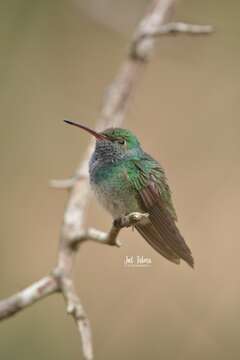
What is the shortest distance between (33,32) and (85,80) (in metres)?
0.76

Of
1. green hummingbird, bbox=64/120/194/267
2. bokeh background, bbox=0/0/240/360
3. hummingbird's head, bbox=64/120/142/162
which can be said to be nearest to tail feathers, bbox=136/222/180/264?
green hummingbird, bbox=64/120/194/267

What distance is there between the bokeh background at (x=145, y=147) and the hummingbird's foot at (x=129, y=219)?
64 centimetres

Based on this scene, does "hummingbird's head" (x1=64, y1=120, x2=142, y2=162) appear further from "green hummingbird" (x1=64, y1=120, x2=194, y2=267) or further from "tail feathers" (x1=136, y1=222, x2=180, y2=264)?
"tail feathers" (x1=136, y1=222, x2=180, y2=264)

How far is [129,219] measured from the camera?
2.59m

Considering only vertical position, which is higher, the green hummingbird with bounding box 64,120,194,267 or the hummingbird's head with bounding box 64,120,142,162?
the hummingbird's head with bounding box 64,120,142,162

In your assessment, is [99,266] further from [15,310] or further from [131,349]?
[15,310]

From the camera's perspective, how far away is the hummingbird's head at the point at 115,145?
2.98 metres

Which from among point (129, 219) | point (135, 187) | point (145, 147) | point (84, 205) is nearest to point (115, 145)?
point (135, 187)

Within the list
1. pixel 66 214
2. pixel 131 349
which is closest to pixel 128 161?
pixel 66 214

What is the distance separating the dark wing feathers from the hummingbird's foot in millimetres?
33

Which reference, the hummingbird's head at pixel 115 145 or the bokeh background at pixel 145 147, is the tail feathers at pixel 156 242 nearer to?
the hummingbird's head at pixel 115 145

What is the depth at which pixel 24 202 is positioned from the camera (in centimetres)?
603

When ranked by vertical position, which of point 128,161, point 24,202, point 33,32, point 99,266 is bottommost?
point 128,161

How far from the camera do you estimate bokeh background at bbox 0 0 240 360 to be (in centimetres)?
476
